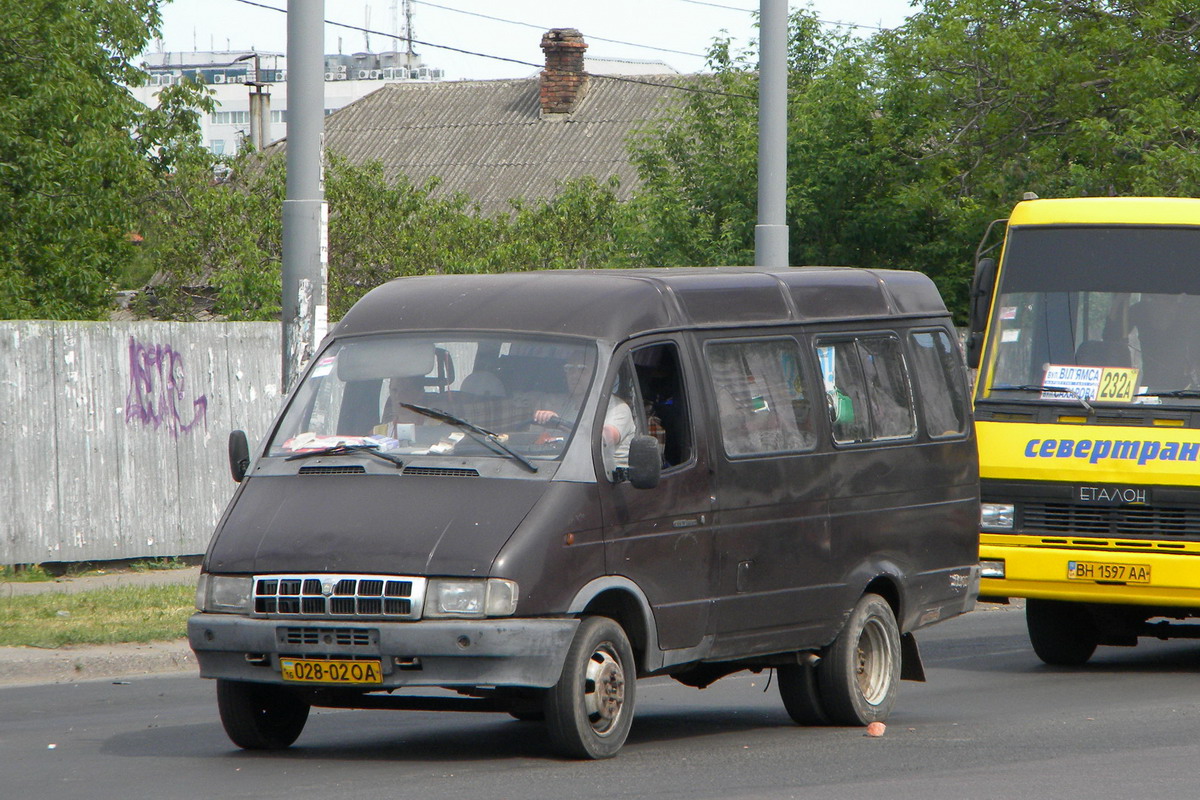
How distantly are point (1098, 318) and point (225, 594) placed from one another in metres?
6.04

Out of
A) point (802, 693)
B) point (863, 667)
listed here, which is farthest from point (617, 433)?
point (863, 667)

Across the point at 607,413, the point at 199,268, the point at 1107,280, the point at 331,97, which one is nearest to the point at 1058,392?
Answer: the point at 1107,280

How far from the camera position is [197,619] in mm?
7461

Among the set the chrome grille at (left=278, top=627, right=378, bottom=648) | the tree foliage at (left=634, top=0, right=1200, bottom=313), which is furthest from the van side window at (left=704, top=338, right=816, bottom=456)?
the tree foliage at (left=634, top=0, right=1200, bottom=313)

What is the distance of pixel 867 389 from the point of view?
9.14 m

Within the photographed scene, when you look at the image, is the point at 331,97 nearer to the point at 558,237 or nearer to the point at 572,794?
the point at 558,237

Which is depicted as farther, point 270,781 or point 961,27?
point 961,27

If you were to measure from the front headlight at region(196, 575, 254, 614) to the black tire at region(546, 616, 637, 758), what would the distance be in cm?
127

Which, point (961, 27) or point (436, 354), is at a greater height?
point (961, 27)

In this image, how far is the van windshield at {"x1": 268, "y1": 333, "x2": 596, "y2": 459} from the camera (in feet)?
25.1

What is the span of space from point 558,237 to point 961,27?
888 centimetres

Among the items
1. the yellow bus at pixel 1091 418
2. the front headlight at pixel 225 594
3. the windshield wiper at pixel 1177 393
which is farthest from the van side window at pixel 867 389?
the front headlight at pixel 225 594

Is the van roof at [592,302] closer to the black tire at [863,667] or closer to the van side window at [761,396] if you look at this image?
the van side window at [761,396]

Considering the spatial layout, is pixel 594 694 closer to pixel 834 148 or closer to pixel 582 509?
pixel 582 509
